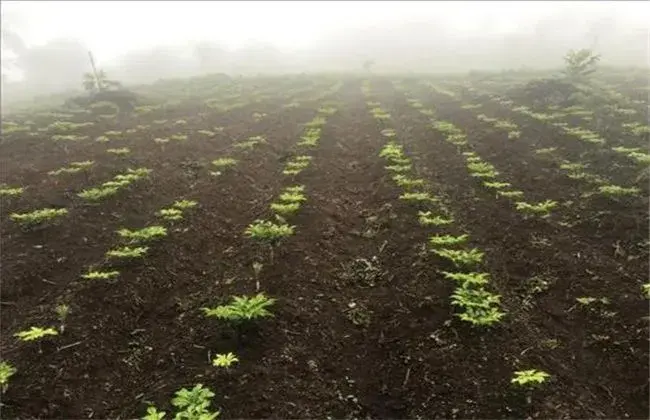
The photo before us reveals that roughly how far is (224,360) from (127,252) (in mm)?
4160

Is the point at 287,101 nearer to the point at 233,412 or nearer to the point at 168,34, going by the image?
the point at 233,412

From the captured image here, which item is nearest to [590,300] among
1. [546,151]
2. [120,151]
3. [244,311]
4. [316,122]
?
[244,311]

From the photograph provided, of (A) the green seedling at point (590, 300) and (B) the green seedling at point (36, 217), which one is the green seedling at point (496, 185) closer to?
(A) the green seedling at point (590, 300)

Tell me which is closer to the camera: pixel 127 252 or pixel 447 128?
pixel 127 252

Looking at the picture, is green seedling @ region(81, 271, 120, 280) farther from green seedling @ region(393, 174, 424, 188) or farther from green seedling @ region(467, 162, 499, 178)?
green seedling @ region(467, 162, 499, 178)

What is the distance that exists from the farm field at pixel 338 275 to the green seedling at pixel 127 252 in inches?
2.3

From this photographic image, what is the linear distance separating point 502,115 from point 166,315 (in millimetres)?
18941

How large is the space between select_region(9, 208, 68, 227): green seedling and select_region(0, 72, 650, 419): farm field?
0.06 metres

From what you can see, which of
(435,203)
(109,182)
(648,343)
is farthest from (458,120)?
(648,343)

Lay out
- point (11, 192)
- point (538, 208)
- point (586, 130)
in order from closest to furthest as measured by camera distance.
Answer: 1. point (538, 208)
2. point (11, 192)
3. point (586, 130)

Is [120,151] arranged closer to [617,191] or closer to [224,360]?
[224,360]

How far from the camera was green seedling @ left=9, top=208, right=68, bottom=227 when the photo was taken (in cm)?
1211

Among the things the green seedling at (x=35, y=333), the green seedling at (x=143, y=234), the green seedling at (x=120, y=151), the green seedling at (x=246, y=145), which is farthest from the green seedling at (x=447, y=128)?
the green seedling at (x=35, y=333)

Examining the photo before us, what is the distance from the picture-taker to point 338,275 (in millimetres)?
10812
